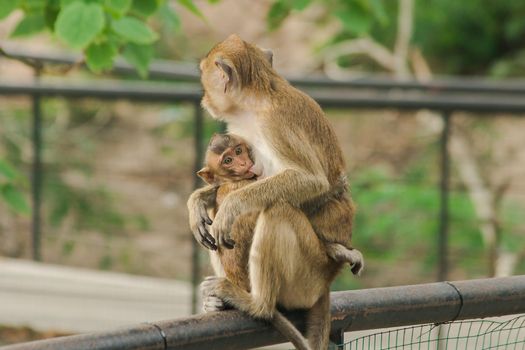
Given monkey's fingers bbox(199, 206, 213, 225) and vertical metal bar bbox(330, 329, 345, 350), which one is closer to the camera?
vertical metal bar bbox(330, 329, 345, 350)

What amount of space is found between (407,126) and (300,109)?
349 inches

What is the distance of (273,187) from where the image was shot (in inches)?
142

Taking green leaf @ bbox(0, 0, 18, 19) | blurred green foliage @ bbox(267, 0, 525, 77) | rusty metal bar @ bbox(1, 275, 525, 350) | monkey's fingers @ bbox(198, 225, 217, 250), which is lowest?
rusty metal bar @ bbox(1, 275, 525, 350)

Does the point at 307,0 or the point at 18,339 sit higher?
the point at 307,0

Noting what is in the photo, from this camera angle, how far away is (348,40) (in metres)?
11.7

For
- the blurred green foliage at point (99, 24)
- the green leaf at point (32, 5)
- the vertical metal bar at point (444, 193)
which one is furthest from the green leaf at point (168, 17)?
the vertical metal bar at point (444, 193)

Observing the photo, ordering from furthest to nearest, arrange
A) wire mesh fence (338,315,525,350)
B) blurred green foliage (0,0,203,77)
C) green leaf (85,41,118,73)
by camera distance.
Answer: green leaf (85,41,118,73) < blurred green foliage (0,0,203,77) < wire mesh fence (338,315,525,350)

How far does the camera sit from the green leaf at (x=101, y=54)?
4172 mm

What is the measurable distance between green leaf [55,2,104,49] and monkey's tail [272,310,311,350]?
133 cm

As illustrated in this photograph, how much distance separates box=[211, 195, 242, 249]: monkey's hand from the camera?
3.44 m

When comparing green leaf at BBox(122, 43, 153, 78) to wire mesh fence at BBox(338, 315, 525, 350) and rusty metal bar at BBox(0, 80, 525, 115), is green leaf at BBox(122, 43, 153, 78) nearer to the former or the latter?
wire mesh fence at BBox(338, 315, 525, 350)

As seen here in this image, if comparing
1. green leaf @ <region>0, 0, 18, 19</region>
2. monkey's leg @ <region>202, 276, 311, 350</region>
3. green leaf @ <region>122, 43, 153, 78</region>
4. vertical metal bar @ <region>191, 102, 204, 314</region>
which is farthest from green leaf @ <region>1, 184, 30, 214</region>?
vertical metal bar @ <region>191, 102, 204, 314</region>

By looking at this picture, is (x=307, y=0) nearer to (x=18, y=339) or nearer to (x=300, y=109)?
(x=300, y=109)

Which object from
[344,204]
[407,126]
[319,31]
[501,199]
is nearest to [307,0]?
[344,204]
